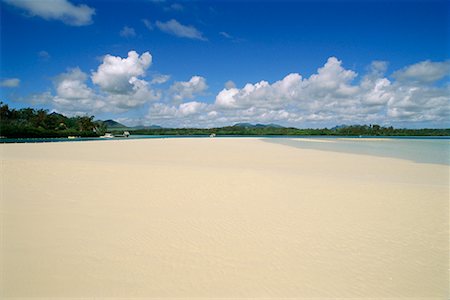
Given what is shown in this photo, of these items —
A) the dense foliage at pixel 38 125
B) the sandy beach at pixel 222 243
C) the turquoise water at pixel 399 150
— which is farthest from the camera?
the dense foliage at pixel 38 125

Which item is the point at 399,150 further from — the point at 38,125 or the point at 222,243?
the point at 38,125

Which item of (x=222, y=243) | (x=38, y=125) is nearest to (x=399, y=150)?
(x=222, y=243)

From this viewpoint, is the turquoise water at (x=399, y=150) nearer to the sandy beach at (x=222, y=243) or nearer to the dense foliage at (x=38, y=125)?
the sandy beach at (x=222, y=243)

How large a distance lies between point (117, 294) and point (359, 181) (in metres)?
10.0

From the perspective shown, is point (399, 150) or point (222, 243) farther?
point (399, 150)

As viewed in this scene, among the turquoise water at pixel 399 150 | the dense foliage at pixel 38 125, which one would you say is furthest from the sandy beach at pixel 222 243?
the dense foliage at pixel 38 125

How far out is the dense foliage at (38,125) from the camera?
80.8 meters

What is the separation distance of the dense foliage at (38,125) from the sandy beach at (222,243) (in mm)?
92966

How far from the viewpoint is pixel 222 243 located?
469 cm

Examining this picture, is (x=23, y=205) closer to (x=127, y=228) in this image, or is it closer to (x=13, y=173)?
(x=127, y=228)

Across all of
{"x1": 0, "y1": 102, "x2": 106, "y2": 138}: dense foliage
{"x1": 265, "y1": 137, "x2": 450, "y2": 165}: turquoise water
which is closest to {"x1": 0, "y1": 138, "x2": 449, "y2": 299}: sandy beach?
{"x1": 265, "y1": 137, "x2": 450, "y2": 165}: turquoise water

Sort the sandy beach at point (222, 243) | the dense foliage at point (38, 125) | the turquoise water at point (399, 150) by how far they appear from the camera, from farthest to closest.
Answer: the dense foliage at point (38, 125) → the turquoise water at point (399, 150) → the sandy beach at point (222, 243)

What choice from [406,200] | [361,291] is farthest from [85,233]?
[406,200]

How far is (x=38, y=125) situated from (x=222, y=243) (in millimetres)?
120384
